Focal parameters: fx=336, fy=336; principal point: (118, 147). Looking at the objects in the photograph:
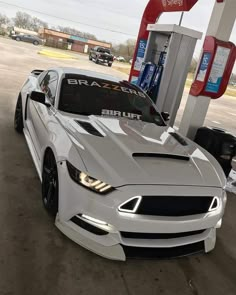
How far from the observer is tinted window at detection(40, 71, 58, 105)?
4.26 m

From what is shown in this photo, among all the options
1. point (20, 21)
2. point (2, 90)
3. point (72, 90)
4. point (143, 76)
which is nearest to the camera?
point (72, 90)

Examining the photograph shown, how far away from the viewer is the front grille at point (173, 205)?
2699 mm

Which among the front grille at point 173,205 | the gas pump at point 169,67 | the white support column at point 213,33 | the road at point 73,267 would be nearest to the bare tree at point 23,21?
the gas pump at point 169,67

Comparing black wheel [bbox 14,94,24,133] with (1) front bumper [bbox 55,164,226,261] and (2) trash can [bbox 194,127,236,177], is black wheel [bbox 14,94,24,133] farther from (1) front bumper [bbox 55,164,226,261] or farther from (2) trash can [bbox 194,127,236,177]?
(2) trash can [bbox 194,127,236,177]

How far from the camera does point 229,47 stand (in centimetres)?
591

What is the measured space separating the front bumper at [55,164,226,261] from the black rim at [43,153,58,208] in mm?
243

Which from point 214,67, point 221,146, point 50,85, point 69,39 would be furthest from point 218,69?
point 69,39

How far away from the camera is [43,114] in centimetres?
411

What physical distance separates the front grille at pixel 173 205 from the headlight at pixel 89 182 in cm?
31

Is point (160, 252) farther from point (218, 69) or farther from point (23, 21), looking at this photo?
point (23, 21)

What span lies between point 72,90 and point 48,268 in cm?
221

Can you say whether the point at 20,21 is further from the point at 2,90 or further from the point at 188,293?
the point at 188,293

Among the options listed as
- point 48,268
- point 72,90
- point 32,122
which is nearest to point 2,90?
point 32,122

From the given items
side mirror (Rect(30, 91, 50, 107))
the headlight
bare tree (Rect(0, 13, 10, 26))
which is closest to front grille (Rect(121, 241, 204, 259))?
the headlight
